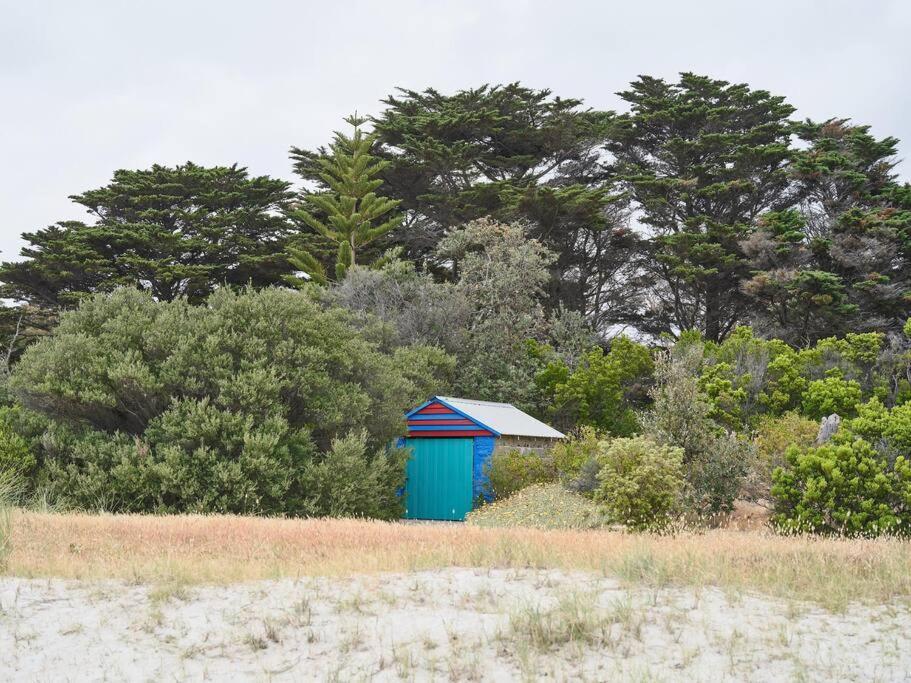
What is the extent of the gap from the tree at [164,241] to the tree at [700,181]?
47.4 ft

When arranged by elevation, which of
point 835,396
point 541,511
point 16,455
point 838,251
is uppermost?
point 838,251

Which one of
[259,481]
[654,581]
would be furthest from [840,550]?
[259,481]

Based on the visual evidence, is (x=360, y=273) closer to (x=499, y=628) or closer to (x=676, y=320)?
(x=676, y=320)

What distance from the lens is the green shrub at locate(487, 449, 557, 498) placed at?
2022 cm

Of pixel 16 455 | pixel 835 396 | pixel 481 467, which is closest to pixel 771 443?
pixel 835 396

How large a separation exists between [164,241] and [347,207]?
6946mm

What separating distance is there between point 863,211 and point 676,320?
799 cm

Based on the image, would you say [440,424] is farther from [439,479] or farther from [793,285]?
[793,285]

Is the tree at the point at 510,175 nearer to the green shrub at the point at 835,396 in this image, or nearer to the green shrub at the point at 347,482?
the green shrub at the point at 835,396

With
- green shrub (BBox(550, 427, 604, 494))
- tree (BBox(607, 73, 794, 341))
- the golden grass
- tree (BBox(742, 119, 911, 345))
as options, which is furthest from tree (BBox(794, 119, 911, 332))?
the golden grass

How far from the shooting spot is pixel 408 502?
21844mm

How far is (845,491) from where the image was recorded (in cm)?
1352

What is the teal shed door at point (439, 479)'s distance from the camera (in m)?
21.1

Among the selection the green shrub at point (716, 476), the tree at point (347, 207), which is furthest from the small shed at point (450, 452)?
the tree at point (347, 207)
